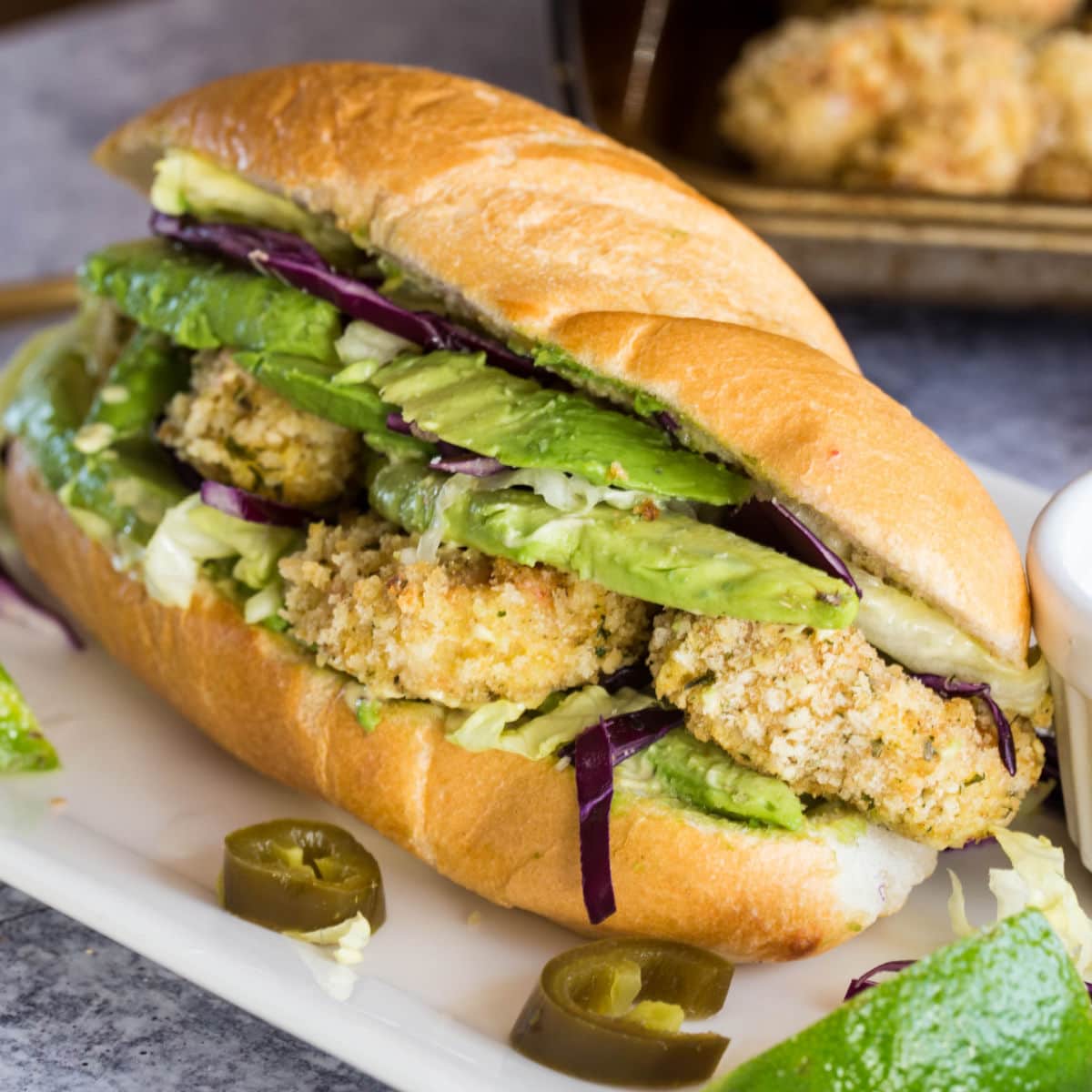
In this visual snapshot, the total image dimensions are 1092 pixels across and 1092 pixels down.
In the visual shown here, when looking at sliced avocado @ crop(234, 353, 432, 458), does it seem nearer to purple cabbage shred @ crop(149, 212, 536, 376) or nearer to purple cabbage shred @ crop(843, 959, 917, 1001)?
purple cabbage shred @ crop(149, 212, 536, 376)

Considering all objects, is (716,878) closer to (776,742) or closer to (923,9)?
(776,742)

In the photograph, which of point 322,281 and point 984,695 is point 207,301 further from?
point 984,695

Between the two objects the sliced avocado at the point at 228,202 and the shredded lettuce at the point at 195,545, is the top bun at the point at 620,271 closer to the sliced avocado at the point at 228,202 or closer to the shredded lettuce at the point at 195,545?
the sliced avocado at the point at 228,202

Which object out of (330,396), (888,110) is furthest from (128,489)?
(888,110)

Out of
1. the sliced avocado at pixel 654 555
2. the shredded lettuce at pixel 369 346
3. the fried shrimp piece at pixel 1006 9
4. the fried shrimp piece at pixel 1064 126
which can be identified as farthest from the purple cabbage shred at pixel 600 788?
the fried shrimp piece at pixel 1006 9

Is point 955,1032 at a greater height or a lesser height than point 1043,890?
greater

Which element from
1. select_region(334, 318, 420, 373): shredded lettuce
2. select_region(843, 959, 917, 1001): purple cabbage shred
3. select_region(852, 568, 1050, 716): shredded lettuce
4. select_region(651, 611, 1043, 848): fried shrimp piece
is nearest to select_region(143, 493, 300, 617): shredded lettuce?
select_region(334, 318, 420, 373): shredded lettuce

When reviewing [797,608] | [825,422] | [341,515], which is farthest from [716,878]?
[341,515]
